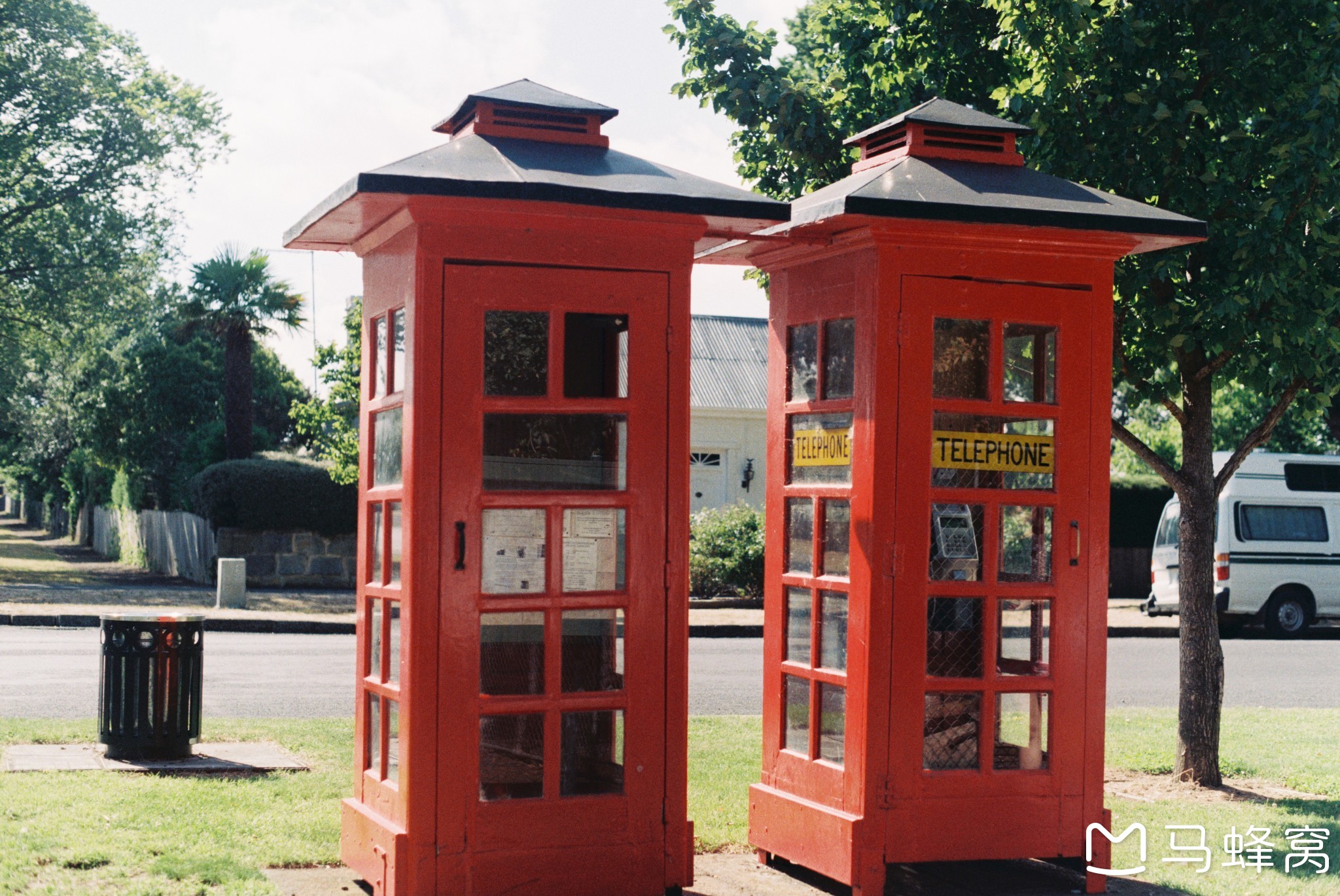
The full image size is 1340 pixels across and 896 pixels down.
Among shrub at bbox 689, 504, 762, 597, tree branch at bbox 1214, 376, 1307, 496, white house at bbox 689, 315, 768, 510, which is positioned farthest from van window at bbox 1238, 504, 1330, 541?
tree branch at bbox 1214, 376, 1307, 496

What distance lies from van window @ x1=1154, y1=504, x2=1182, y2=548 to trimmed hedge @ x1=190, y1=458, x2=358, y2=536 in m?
14.1

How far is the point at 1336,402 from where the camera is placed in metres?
21.7

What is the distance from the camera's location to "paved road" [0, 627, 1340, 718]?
38.2 feet

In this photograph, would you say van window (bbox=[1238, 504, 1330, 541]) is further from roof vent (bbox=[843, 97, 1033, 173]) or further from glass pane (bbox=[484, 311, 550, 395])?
glass pane (bbox=[484, 311, 550, 395])

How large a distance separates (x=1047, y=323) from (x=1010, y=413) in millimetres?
430

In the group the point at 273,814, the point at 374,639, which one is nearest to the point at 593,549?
the point at 374,639

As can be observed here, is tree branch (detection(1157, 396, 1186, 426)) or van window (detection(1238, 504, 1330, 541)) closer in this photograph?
tree branch (detection(1157, 396, 1186, 426))

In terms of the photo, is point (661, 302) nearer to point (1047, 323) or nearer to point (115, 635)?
point (1047, 323)

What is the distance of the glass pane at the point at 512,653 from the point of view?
5594mm

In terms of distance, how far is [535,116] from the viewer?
6031 mm

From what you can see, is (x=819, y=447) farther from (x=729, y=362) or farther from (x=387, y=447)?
(x=729, y=362)

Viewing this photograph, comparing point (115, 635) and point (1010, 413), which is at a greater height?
point (1010, 413)

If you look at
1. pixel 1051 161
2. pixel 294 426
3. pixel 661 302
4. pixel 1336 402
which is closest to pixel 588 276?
pixel 661 302

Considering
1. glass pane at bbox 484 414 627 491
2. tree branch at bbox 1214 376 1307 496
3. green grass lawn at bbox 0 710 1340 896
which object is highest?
tree branch at bbox 1214 376 1307 496
